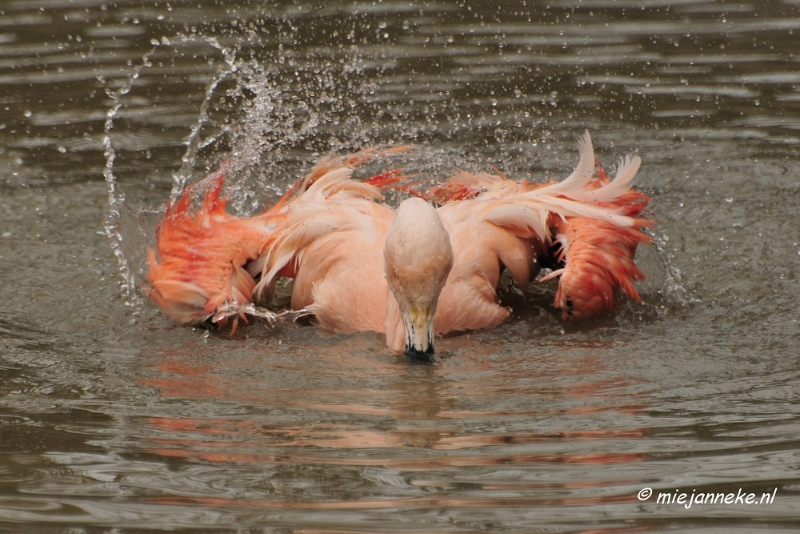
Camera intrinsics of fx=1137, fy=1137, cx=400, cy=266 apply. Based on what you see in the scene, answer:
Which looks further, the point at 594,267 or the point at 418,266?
the point at 594,267

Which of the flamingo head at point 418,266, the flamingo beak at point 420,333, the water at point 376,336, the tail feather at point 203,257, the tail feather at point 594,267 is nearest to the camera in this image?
the water at point 376,336

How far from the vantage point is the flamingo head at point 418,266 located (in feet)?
17.3

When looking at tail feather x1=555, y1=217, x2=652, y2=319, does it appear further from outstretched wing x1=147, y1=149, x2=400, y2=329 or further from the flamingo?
outstretched wing x1=147, y1=149, x2=400, y2=329

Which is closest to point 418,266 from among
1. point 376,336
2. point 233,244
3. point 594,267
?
point 376,336

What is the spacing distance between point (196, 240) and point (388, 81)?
3.75 meters

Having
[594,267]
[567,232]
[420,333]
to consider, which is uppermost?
[567,232]

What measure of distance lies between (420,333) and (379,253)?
0.87m

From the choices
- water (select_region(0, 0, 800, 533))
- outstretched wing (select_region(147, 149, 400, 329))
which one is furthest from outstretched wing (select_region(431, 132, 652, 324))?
outstretched wing (select_region(147, 149, 400, 329))

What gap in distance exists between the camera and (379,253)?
6180mm

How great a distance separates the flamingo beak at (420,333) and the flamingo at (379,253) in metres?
0.03

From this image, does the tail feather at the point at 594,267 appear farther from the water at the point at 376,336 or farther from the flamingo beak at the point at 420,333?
the flamingo beak at the point at 420,333
